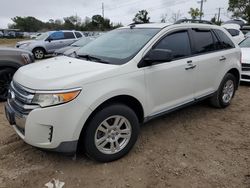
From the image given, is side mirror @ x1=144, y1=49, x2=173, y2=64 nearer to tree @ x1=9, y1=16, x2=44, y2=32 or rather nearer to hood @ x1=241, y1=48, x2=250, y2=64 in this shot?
hood @ x1=241, y1=48, x2=250, y2=64

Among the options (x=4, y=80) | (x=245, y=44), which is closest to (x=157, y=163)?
(x=4, y=80)

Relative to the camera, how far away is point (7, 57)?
5824 millimetres

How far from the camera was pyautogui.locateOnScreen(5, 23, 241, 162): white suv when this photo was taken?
2.79m

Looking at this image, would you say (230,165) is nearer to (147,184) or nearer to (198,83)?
(147,184)

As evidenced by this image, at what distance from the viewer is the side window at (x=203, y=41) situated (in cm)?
432

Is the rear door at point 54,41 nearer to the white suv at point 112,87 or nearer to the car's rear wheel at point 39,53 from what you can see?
the car's rear wheel at point 39,53

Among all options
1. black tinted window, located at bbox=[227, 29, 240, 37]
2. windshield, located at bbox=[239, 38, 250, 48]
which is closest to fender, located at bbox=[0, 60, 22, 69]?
windshield, located at bbox=[239, 38, 250, 48]

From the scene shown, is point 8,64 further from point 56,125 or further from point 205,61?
point 205,61

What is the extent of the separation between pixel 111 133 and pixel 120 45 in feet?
4.54

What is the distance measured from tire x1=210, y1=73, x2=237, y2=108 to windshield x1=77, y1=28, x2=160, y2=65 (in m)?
2.04

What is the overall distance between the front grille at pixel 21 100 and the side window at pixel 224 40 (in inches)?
144

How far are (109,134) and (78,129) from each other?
1.65 ft

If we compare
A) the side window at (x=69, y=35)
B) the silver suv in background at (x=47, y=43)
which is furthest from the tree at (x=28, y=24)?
the silver suv in background at (x=47, y=43)

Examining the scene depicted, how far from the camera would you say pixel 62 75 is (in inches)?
117
